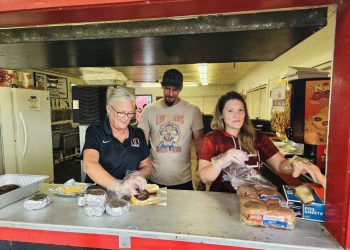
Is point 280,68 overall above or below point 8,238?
above

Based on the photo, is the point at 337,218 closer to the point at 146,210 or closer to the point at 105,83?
the point at 146,210

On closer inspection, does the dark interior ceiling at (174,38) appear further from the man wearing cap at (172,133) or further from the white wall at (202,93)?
the white wall at (202,93)

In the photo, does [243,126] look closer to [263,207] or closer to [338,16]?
[263,207]

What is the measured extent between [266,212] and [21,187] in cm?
→ 125

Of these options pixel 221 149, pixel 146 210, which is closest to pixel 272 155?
pixel 221 149

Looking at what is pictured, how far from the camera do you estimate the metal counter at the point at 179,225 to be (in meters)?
0.92

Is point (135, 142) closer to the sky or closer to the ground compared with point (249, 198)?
closer to the sky

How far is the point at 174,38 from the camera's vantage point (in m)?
1.40

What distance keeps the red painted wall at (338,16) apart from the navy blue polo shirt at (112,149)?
27.5 inches

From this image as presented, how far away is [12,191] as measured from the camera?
4.11 ft

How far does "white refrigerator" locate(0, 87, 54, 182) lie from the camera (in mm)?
3643

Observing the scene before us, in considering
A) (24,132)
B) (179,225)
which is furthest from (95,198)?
(24,132)

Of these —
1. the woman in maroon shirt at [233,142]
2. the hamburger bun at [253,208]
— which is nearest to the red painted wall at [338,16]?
the hamburger bun at [253,208]

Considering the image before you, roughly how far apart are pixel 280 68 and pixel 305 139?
3381mm
